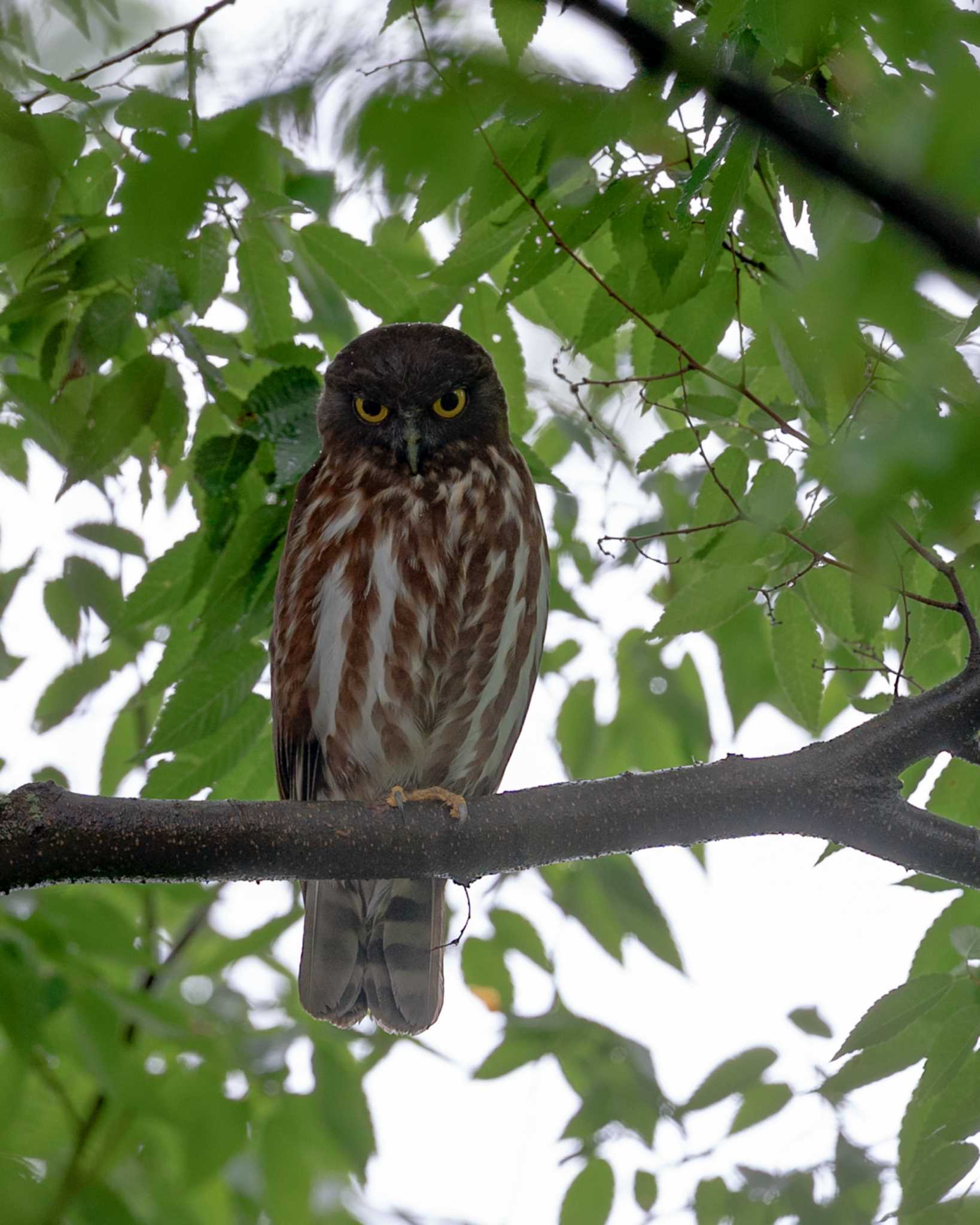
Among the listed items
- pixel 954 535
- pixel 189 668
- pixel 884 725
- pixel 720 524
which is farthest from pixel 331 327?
pixel 954 535

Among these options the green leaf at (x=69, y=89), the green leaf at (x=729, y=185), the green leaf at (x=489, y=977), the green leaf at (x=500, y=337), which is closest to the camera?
the green leaf at (x=729, y=185)

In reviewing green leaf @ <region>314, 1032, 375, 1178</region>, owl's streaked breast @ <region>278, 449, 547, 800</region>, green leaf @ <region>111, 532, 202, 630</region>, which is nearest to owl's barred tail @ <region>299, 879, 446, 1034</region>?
green leaf @ <region>314, 1032, 375, 1178</region>

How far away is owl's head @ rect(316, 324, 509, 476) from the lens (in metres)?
3.71

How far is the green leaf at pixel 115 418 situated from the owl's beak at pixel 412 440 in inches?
36.6

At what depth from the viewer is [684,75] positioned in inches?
26.1

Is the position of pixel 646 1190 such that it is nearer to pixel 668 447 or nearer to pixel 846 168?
pixel 668 447

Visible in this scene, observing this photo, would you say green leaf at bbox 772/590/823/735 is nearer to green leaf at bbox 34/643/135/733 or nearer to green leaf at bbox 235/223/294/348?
green leaf at bbox 235/223/294/348

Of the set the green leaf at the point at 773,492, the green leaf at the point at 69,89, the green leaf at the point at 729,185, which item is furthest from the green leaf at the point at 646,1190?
the green leaf at the point at 69,89

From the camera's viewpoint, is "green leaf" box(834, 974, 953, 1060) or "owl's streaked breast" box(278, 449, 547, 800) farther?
"owl's streaked breast" box(278, 449, 547, 800)

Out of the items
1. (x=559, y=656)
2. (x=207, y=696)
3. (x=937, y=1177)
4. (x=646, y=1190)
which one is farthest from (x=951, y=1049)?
(x=559, y=656)

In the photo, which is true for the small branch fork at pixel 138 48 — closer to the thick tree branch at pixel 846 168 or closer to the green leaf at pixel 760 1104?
the thick tree branch at pixel 846 168

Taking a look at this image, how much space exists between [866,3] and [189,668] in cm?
228

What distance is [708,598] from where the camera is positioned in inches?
102

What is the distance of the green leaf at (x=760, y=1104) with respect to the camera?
3424 millimetres
